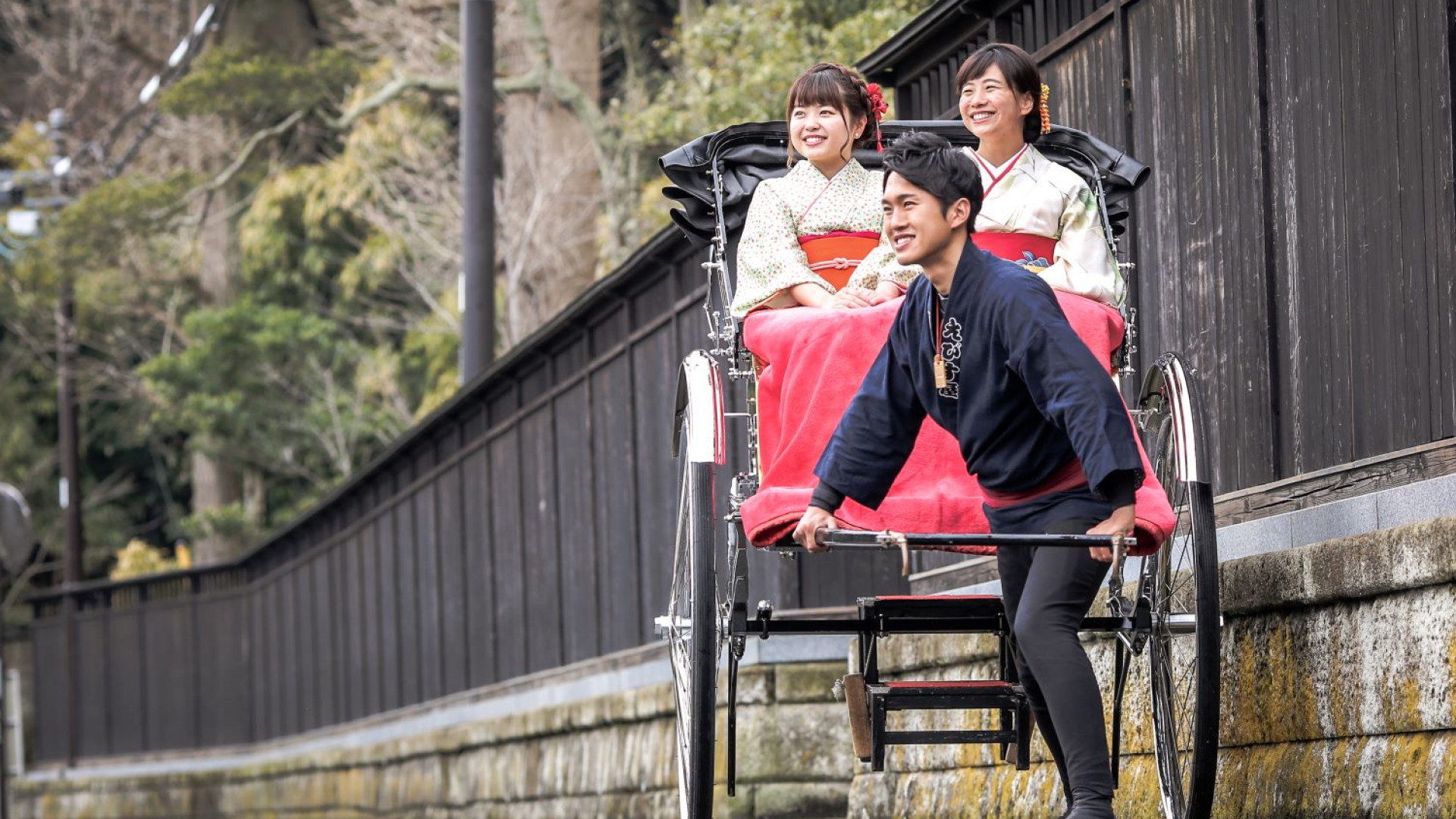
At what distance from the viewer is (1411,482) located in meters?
5.78

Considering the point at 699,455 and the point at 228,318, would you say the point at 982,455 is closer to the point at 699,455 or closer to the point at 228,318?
the point at 699,455

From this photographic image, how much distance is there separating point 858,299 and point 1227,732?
1.75m

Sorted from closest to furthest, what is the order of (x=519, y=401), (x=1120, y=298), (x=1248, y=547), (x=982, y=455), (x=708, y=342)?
1. (x=982, y=455)
2. (x=1120, y=298)
3. (x=1248, y=547)
4. (x=708, y=342)
5. (x=519, y=401)

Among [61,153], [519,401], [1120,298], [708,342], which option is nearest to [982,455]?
[1120,298]

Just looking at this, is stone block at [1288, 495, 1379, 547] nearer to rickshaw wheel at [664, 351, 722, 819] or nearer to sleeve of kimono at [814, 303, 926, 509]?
sleeve of kimono at [814, 303, 926, 509]

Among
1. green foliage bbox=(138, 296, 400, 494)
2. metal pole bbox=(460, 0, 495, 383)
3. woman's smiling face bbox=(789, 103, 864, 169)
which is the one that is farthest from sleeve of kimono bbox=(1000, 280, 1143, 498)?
green foliage bbox=(138, 296, 400, 494)

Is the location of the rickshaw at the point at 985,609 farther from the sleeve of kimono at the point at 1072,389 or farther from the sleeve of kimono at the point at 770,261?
the sleeve of kimono at the point at 1072,389

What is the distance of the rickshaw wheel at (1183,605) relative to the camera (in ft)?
18.3

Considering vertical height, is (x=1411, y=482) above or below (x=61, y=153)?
below

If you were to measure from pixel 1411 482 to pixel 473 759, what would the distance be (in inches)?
505

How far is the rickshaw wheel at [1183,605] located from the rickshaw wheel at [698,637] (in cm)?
125

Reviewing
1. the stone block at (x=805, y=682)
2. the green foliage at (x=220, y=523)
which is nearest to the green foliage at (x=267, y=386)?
the green foliage at (x=220, y=523)

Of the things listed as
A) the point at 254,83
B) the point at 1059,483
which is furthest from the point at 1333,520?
the point at 254,83

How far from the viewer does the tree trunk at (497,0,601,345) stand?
2378 centimetres
